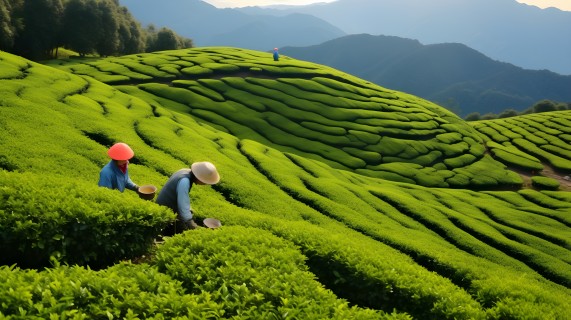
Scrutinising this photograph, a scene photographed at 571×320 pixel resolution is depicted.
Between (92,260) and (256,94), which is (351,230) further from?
(256,94)

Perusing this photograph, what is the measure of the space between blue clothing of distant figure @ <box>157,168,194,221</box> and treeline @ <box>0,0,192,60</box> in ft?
179

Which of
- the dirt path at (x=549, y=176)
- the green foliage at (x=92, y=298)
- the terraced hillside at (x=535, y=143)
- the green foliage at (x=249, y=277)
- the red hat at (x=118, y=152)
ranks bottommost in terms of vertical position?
the dirt path at (x=549, y=176)

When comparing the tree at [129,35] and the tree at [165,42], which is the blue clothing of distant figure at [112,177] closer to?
the tree at [129,35]

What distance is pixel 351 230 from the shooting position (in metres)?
21.7

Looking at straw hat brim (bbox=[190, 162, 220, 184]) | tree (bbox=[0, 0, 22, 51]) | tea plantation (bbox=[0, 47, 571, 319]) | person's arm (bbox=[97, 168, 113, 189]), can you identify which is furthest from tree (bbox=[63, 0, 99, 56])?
straw hat brim (bbox=[190, 162, 220, 184])

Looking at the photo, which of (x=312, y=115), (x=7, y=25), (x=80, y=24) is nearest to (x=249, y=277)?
(x=312, y=115)

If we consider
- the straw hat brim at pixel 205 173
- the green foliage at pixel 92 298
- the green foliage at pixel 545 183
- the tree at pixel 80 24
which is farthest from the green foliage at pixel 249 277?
the tree at pixel 80 24

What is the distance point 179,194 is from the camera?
10.5m

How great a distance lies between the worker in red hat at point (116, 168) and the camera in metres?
11.7

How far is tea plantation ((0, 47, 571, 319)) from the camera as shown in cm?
718

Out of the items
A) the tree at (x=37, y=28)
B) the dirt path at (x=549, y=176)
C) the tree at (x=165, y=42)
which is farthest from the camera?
the tree at (x=165, y=42)

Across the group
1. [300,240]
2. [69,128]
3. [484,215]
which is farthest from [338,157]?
[300,240]

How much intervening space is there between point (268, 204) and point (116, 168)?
32.4 feet

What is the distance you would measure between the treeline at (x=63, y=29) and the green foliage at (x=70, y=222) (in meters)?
54.9
